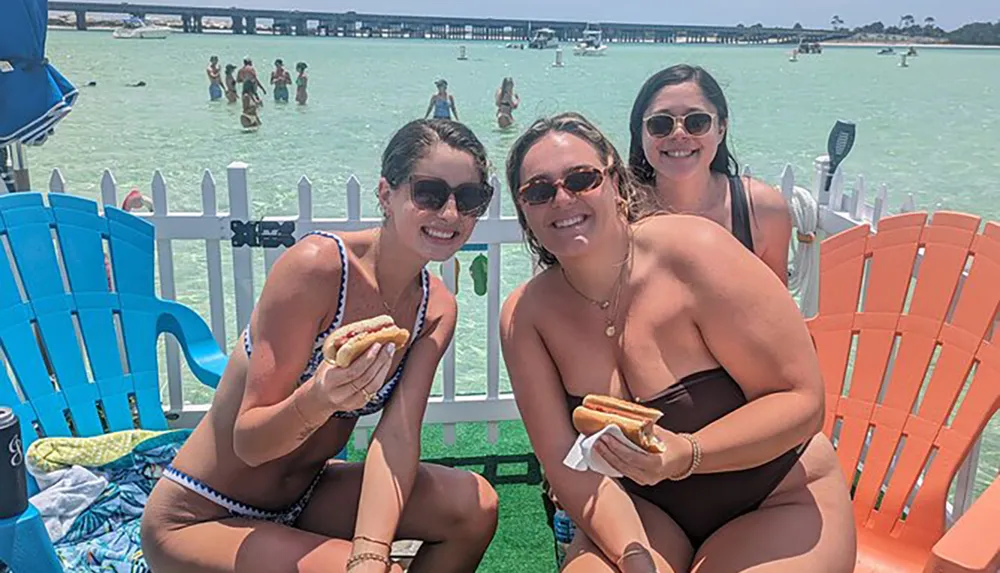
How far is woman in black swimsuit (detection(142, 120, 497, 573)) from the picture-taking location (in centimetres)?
191

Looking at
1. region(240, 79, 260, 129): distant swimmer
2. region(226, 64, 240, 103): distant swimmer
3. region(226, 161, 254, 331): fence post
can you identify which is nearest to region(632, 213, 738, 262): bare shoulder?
region(226, 161, 254, 331): fence post

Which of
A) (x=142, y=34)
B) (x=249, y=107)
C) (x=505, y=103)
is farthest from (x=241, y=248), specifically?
(x=142, y=34)

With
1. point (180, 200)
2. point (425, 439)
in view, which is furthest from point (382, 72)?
point (425, 439)

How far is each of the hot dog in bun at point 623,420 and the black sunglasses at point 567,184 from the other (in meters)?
0.53

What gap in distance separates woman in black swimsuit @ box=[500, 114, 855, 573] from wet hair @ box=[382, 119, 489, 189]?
3.9 inches

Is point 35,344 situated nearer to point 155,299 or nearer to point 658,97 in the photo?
point 155,299

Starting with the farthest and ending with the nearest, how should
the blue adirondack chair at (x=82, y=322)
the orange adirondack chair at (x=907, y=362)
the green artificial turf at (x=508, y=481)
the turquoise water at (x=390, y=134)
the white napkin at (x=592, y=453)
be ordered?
the turquoise water at (x=390, y=134) < the green artificial turf at (x=508, y=481) < the blue adirondack chair at (x=82, y=322) < the orange adirondack chair at (x=907, y=362) < the white napkin at (x=592, y=453)

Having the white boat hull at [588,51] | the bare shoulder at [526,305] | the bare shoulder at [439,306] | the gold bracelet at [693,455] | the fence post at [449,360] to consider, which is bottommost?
the fence post at [449,360]

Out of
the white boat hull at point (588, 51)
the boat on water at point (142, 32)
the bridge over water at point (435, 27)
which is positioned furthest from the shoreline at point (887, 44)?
the boat on water at point (142, 32)

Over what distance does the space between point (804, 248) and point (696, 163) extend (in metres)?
1.98

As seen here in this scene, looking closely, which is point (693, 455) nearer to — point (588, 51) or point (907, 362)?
point (907, 362)

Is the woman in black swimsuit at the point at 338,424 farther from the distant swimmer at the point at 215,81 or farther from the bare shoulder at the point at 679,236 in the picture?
the distant swimmer at the point at 215,81

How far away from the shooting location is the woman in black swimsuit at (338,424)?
1.91 meters

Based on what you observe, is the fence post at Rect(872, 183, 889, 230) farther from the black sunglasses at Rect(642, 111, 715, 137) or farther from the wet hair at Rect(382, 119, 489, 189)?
the wet hair at Rect(382, 119, 489, 189)
